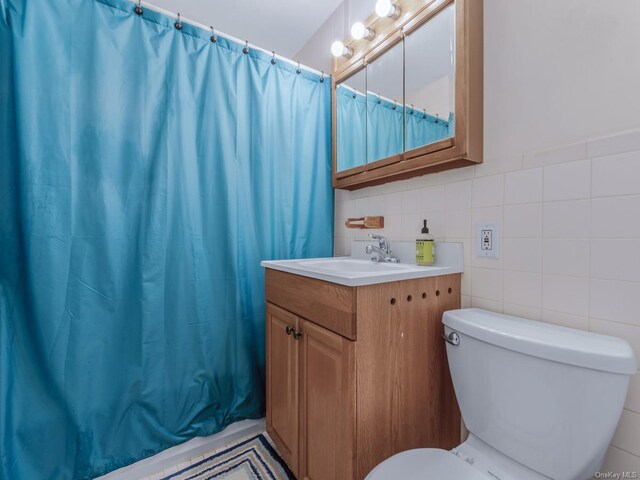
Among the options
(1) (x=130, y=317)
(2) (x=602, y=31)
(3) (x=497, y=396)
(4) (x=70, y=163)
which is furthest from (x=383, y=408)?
(4) (x=70, y=163)

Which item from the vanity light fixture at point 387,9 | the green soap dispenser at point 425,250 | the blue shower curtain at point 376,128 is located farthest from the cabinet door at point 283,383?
the vanity light fixture at point 387,9

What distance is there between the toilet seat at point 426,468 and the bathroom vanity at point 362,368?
0.11 meters

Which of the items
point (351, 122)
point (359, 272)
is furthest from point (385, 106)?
point (359, 272)

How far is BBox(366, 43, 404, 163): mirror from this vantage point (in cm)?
127

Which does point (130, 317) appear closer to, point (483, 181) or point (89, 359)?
point (89, 359)

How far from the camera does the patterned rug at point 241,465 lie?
1199 mm

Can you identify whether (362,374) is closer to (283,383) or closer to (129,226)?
(283,383)

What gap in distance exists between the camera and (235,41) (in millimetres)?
1376

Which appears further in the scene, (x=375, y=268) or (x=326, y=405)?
(x=375, y=268)

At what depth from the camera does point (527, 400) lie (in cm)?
71

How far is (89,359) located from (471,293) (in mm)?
1483

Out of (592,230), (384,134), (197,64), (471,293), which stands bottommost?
(471,293)

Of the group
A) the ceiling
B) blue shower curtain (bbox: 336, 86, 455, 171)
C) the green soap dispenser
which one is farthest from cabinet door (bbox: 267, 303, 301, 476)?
the ceiling

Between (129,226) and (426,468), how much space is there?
1.32 metres
